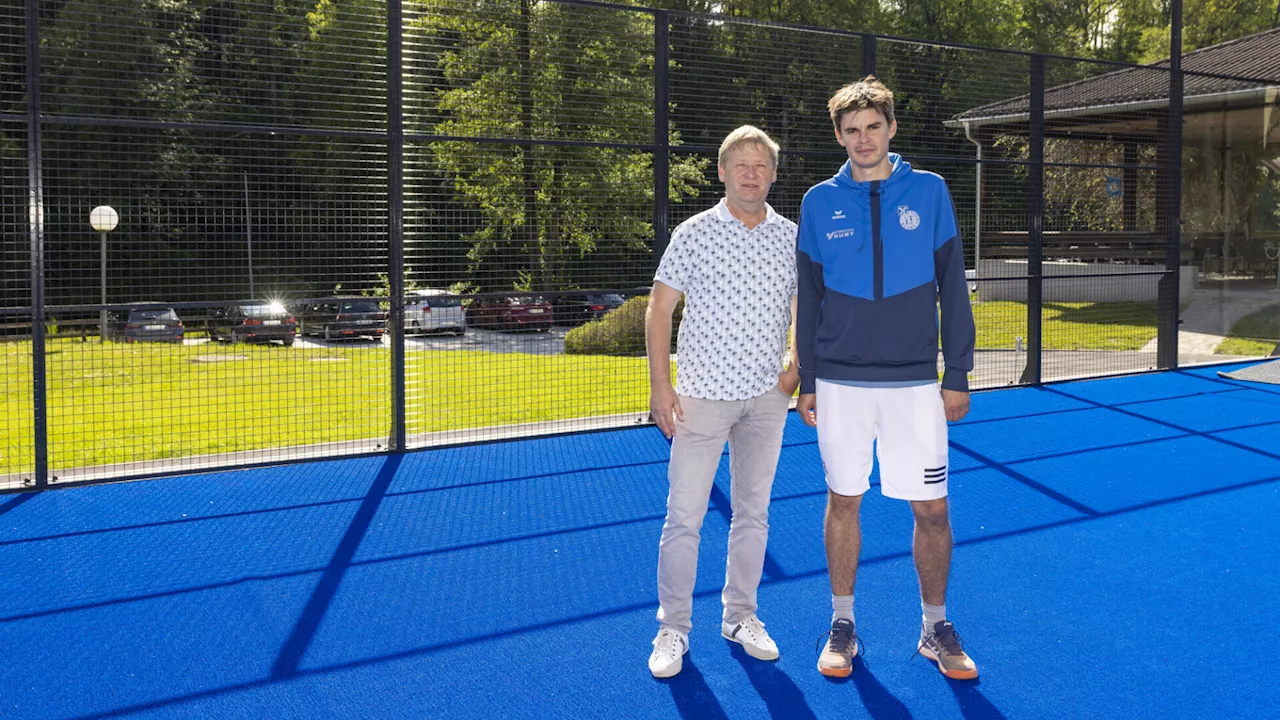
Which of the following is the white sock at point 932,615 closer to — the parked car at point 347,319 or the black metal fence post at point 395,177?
the parked car at point 347,319

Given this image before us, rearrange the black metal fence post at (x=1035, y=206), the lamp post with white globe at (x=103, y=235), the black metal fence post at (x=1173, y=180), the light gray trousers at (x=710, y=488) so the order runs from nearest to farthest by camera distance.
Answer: the light gray trousers at (x=710, y=488)
the lamp post with white globe at (x=103, y=235)
the black metal fence post at (x=1035, y=206)
the black metal fence post at (x=1173, y=180)

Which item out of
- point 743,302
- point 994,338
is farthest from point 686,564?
point 994,338

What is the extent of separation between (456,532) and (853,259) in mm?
2632

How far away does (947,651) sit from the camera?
3.38 meters

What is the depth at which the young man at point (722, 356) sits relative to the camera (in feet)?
11.0

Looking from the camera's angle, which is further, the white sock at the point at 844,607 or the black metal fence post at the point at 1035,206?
the black metal fence post at the point at 1035,206

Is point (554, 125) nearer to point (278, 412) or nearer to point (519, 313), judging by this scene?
point (519, 313)

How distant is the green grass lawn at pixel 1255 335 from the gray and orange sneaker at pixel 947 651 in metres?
11.2

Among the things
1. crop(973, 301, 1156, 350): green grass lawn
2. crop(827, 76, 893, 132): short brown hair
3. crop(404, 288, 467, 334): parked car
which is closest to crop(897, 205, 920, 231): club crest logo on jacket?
crop(827, 76, 893, 132): short brown hair

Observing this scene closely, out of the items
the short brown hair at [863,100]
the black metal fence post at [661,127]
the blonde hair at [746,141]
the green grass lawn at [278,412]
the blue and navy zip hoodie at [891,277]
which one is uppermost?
the black metal fence post at [661,127]

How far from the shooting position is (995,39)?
39.1 meters

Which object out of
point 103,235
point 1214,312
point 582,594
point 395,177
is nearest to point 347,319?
point 103,235

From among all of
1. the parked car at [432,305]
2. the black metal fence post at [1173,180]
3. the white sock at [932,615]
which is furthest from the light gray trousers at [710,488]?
the black metal fence post at [1173,180]

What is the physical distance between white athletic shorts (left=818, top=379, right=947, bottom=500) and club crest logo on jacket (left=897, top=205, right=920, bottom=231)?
1.68 ft
